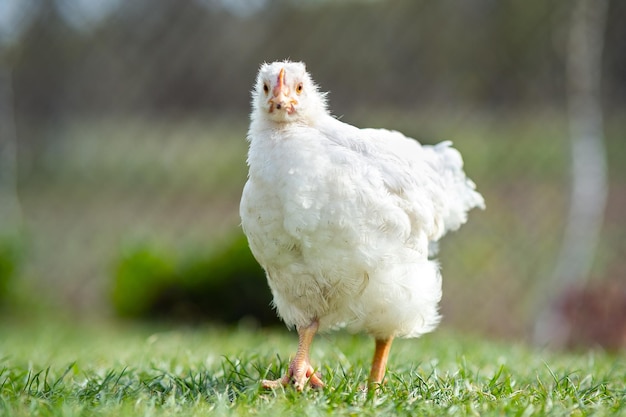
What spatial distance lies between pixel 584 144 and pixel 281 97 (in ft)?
19.8

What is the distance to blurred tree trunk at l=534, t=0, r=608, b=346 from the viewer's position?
8.39 metres

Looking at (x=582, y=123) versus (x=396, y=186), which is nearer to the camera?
(x=396, y=186)

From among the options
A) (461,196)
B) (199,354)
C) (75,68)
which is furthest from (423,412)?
(75,68)

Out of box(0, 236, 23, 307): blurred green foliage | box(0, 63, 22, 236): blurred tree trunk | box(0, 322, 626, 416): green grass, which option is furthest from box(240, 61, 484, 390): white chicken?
box(0, 63, 22, 236): blurred tree trunk

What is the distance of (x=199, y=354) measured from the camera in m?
4.99

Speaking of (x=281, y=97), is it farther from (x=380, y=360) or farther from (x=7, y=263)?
(x=7, y=263)

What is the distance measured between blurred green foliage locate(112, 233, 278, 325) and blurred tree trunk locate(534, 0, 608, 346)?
334 centimetres

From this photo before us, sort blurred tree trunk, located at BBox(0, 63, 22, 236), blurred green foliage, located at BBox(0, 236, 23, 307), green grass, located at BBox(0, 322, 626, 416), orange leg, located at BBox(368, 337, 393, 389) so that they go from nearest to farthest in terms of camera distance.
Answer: green grass, located at BBox(0, 322, 626, 416)
orange leg, located at BBox(368, 337, 393, 389)
blurred green foliage, located at BBox(0, 236, 23, 307)
blurred tree trunk, located at BBox(0, 63, 22, 236)

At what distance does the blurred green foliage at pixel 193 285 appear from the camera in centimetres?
810

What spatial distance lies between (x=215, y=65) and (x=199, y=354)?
518 cm

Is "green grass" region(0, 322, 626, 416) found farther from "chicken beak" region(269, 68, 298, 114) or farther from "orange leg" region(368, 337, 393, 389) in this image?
"chicken beak" region(269, 68, 298, 114)

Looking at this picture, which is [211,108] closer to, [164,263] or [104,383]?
Answer: [164,263]

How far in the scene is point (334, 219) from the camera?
3.23 metres

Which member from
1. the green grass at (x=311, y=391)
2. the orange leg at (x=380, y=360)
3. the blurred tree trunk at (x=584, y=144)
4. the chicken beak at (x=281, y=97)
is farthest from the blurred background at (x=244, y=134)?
the chicken beak at (x=281, y=97)
